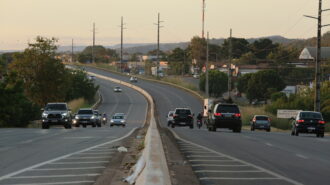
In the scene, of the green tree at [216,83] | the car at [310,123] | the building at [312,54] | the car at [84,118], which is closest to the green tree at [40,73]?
the car at [84,118]

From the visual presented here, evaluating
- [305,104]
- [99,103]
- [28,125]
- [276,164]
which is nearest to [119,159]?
[276,164]

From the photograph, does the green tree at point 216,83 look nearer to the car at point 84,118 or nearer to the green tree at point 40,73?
the green tree at point 40,73

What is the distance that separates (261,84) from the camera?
478 feet

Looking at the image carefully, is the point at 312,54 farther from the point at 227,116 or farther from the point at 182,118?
the point at 227,116

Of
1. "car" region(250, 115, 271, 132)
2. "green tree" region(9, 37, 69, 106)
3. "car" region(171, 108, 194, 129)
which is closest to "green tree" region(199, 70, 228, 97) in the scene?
"green tree" region(9, 37, 69, 106)

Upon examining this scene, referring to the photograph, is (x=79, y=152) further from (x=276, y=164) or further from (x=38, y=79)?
(x=38, y=79)

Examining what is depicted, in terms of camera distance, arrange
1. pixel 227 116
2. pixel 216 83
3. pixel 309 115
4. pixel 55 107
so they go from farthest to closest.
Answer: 1. pixel 216 83
2. pixel 55 107
3. pixel 227 116
4. pixel 309 115

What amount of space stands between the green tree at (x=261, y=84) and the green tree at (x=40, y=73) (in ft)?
220

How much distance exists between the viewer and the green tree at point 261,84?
146 m

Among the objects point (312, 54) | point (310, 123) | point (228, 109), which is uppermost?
point (312, 54)

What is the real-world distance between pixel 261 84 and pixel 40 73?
228 feet

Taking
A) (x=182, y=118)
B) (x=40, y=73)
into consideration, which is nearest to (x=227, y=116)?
(x=182, y=118)

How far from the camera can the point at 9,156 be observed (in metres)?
20.1

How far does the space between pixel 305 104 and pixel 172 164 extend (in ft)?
267
